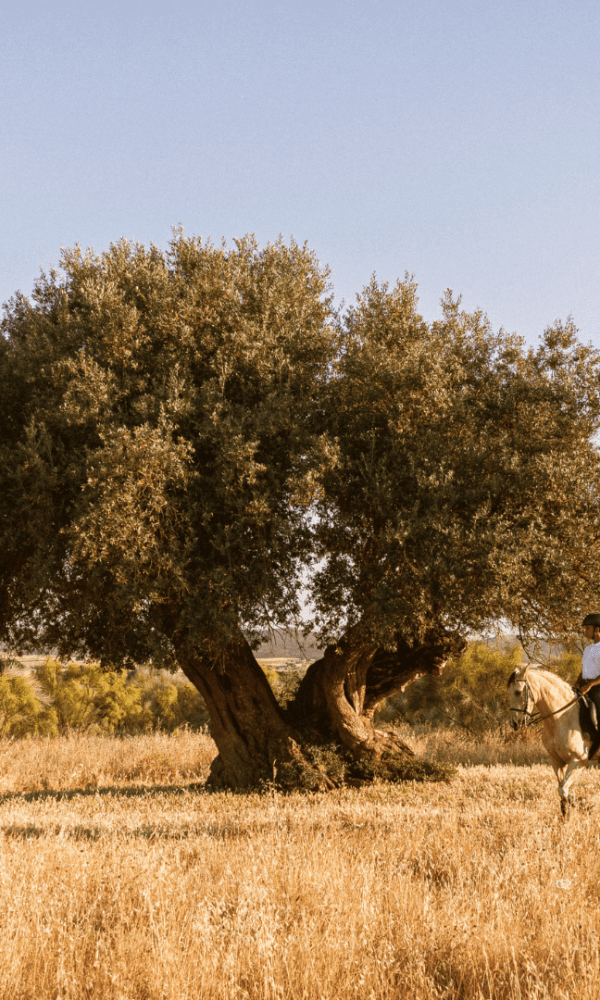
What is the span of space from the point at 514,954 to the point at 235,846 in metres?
4.62

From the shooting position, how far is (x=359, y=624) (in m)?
14.0

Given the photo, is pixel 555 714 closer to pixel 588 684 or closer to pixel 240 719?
pixel 588 684

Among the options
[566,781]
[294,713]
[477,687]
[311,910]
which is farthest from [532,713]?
[477,687]

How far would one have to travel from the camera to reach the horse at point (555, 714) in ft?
35.2

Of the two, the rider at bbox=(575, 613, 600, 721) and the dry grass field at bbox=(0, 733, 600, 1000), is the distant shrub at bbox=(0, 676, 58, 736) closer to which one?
the dry grass field at bbox=(0, 733, 600, 1000)

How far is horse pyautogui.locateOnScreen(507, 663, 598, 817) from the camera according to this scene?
1073 centimetres

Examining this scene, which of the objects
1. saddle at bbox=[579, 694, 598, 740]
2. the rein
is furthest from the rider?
the rein

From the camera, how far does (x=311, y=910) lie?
5.90m

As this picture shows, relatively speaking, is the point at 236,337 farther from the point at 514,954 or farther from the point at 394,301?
the point at 514,954

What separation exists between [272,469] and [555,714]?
655 cm

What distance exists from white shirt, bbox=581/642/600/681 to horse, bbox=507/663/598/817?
1.40 feet

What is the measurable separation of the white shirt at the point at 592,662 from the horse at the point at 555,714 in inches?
16.9

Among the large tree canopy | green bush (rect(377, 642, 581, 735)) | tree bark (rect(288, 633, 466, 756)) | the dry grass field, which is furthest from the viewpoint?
green bush (rect(377, 642, 581, 735))

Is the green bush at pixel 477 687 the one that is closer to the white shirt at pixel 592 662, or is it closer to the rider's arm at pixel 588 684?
the rider's arm at pixel 588 684
